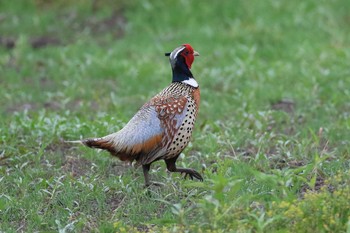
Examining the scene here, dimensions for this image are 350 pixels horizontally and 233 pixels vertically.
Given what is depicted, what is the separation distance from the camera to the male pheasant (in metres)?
6.01

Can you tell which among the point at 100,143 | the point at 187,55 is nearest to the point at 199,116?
the point at 187,55

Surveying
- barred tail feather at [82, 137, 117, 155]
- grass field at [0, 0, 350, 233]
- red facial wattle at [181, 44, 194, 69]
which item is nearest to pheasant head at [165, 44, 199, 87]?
red facial wattle at [181, 44, 194, 69]

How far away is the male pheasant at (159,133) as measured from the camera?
6008 millimetres

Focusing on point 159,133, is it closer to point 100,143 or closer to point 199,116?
point 100,143

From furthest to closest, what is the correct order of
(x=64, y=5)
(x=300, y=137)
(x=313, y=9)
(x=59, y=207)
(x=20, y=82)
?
1. (x=64, y=5)
2. (x=313, y=9)
3. (x=20, y=82)
4. (x=300, y=137)
5. (x=59, y=207)

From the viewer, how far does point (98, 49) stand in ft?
38.3

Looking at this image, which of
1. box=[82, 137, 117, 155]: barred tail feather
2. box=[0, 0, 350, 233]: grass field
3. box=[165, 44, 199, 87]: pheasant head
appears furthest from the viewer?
box=[165, 44, 199, 87]: pheasant head

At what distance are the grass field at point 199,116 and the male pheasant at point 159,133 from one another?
0.26 m

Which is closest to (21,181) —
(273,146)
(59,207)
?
(59,207)

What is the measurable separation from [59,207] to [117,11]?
25.2 feet

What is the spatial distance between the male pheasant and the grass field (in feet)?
0.85

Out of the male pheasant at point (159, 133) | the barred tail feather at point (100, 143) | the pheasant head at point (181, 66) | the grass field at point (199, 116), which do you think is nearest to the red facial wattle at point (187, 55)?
the pheasant head at point (181, 66)

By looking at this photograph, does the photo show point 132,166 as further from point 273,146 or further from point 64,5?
point 64,5

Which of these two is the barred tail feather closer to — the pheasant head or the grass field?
the grass field
